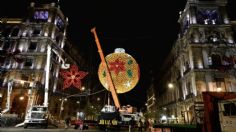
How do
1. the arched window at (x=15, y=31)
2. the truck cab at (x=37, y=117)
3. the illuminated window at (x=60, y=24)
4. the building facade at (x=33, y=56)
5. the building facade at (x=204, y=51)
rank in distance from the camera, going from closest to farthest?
the truck cab at (x=37, y=117), the building facade at (x=204, y=51), the building facade at (x=33, y=56), the arched window at (x=15, y=31), the illuminated window at (x=60, y=24)

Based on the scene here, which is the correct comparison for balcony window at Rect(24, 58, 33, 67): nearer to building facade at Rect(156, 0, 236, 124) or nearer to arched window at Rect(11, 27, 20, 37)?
arched window at Rect(11, 27, 20, 37)

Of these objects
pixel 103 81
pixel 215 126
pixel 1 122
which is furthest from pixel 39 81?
pixel 215 126

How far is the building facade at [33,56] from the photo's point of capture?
41.9 m

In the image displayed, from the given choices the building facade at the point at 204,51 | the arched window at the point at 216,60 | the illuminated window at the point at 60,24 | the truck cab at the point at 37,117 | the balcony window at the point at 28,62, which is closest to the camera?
the truck cab at the point at 37,117

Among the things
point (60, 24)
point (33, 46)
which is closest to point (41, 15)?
point (60, 24)

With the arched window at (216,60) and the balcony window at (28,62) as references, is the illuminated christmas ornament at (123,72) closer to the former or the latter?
the arched window at (216,60)

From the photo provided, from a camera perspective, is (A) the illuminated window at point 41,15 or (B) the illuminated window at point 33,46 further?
(A) the illuminated window at point 41,15

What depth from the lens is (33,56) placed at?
151ft

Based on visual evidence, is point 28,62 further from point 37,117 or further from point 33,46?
point 37,117

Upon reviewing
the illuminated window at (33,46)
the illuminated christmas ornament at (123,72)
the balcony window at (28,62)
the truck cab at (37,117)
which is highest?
the illuminated window at (33,46)

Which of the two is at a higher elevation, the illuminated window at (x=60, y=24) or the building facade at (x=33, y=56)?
the illuminated window at (x=60, y=24)

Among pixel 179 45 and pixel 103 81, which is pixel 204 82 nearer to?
pixel 179 45

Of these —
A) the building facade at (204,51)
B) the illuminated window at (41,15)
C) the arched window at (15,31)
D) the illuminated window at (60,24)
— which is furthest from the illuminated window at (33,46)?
the building facade at (204,51)

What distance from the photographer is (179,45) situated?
47.8m
